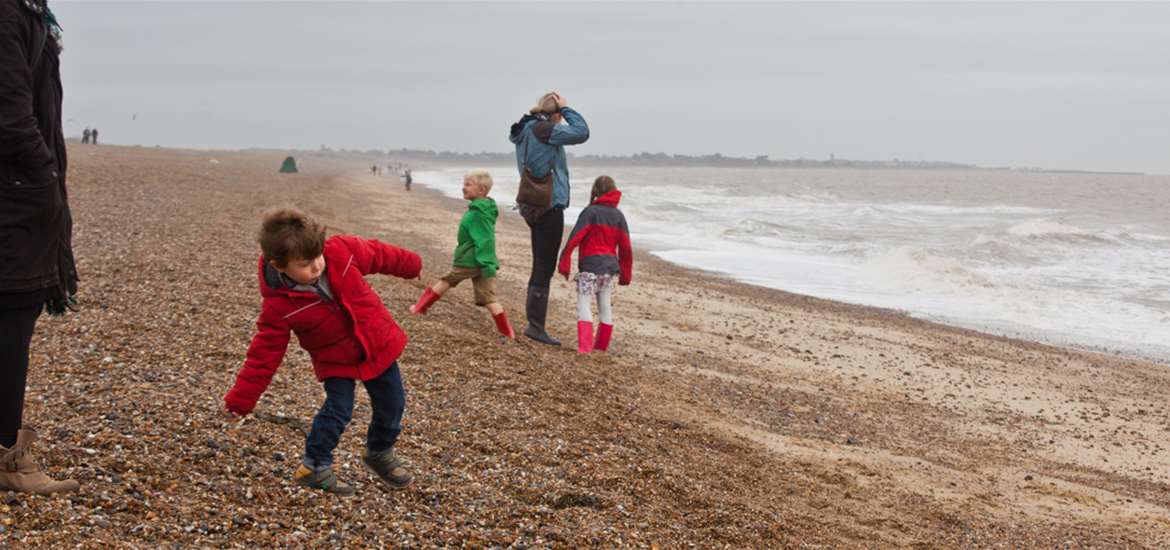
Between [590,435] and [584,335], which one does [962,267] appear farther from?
[590,435]

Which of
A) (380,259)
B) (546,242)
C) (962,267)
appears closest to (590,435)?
(380,259)

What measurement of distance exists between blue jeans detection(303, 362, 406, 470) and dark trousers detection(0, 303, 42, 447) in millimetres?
1052

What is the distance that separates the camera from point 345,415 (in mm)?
3857

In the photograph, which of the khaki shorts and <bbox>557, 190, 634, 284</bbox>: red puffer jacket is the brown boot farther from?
<bbox>557, 190, 634, 284</bbox>: red puffer jacket

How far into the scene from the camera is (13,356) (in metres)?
3.21

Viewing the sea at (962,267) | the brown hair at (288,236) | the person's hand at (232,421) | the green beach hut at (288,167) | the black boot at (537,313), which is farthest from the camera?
the green beach hut at (288,167)

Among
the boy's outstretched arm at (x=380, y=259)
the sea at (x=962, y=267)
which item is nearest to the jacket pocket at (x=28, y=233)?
the boy's outstretched arm at (x=380, y=259)

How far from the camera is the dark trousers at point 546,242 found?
785 cm

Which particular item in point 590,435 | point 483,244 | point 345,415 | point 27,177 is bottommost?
point 590,435

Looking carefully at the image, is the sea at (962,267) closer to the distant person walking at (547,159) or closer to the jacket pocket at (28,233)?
the distant person walking at (547,159)

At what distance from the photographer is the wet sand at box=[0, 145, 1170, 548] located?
3809 millimetres

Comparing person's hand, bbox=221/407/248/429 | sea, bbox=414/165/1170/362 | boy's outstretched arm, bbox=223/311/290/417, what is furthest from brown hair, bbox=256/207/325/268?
sea, bbox=414/165/1170/362

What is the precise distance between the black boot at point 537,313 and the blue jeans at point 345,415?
4142 millimetres

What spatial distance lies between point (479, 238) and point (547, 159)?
2.83 feet
